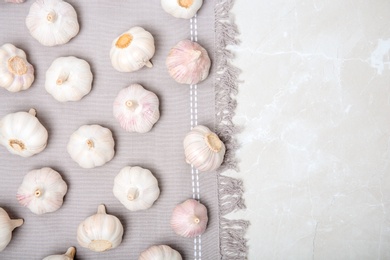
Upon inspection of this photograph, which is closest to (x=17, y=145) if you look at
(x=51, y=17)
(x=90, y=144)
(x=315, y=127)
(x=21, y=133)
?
(x=21, y=133)

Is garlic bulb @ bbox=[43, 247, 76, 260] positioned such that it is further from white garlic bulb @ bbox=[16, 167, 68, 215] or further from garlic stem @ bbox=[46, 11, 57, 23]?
garlic stem @ bbox=[46, 11, 57, 23]

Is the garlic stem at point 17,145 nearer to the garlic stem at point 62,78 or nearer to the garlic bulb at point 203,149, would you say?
the garlic stem at point 62,78

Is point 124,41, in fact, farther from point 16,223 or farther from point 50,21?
point 16,223

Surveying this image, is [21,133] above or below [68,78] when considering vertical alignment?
below

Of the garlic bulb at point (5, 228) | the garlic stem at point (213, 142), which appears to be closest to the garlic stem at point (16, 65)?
the garlic bulb at point (5, 228)

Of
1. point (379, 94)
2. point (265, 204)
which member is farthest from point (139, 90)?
point (379, 94)

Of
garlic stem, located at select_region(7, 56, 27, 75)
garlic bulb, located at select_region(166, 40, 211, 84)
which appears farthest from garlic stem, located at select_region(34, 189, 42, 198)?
garlic bulb, located at select_region(166, 40, 211, 84)
